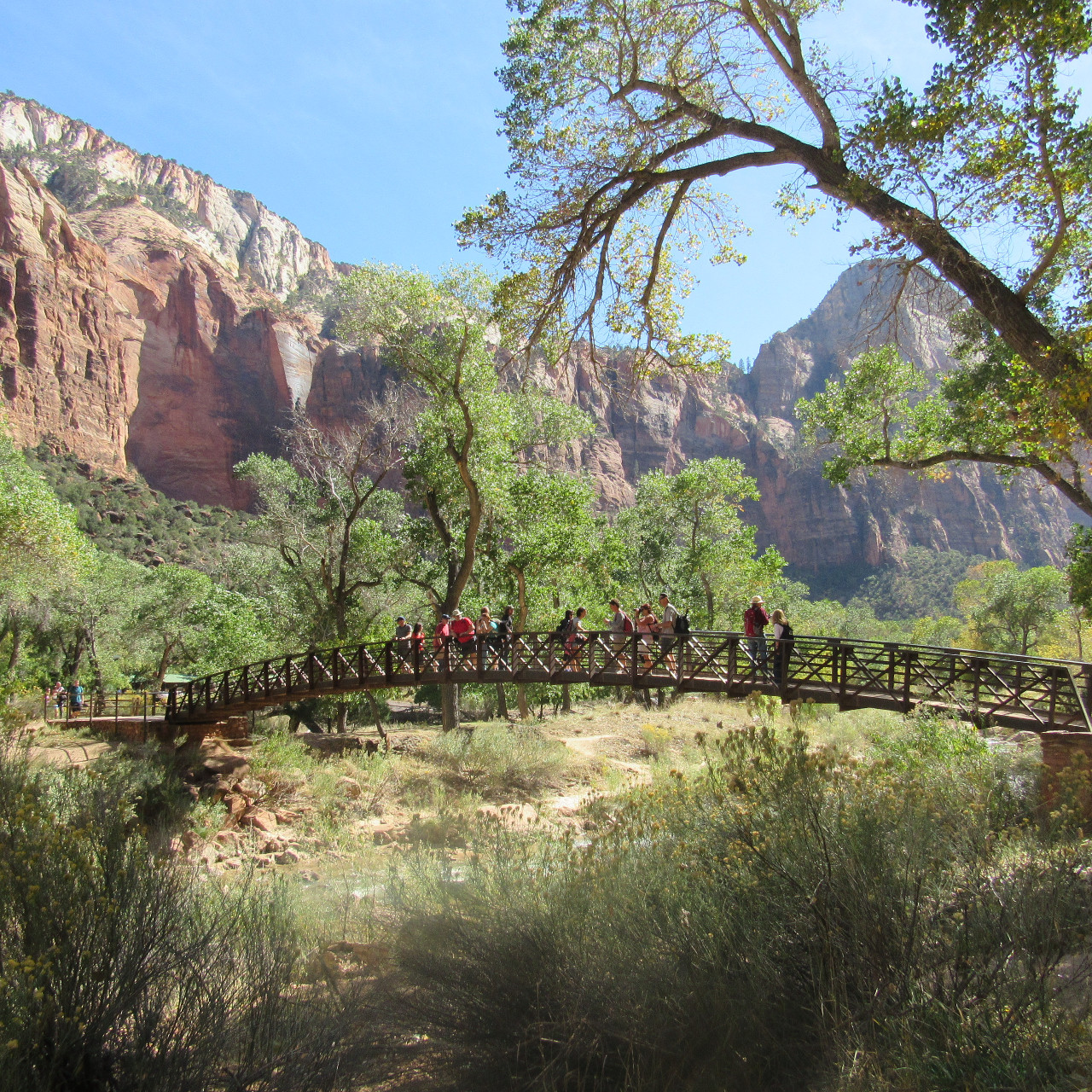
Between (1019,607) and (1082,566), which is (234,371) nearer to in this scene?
(1019,607)

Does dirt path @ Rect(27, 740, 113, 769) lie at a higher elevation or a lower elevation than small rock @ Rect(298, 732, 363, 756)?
higher

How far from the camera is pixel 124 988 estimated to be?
407 centimetres

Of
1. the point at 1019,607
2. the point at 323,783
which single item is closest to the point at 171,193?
the point at 1019,607

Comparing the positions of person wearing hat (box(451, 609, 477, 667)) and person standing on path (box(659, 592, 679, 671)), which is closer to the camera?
person standing on path (box(659, 592, 679, 671))

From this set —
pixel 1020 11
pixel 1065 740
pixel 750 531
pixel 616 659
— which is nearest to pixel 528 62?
pixel 1020 11

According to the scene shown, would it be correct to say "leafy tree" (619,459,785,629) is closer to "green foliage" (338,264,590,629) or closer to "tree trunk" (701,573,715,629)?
"tree trunk" (701,573,715,629)

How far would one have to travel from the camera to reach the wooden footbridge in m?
9.19

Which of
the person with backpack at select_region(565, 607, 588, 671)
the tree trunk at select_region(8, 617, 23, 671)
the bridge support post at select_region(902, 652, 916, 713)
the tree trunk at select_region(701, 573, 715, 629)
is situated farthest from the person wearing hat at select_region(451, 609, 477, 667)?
the tree trunk at select_region(8, 617, 23, 671)

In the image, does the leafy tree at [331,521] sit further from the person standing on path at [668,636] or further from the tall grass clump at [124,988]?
the tall grass clump at [124,988]

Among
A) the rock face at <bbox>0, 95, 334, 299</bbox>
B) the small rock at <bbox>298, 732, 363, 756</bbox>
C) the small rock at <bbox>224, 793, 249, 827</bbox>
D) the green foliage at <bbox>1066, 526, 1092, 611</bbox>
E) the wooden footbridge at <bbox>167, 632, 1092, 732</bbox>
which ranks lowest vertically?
the small rock at <bbox>224, 793, 249, 827</bbox>

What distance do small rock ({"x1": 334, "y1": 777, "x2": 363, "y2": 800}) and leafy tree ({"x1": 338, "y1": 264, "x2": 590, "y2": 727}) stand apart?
13.5 feet

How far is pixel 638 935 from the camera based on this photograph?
4699mm

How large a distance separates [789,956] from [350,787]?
12229 millimetres

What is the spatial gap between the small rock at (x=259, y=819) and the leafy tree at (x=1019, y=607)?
3508 cm
